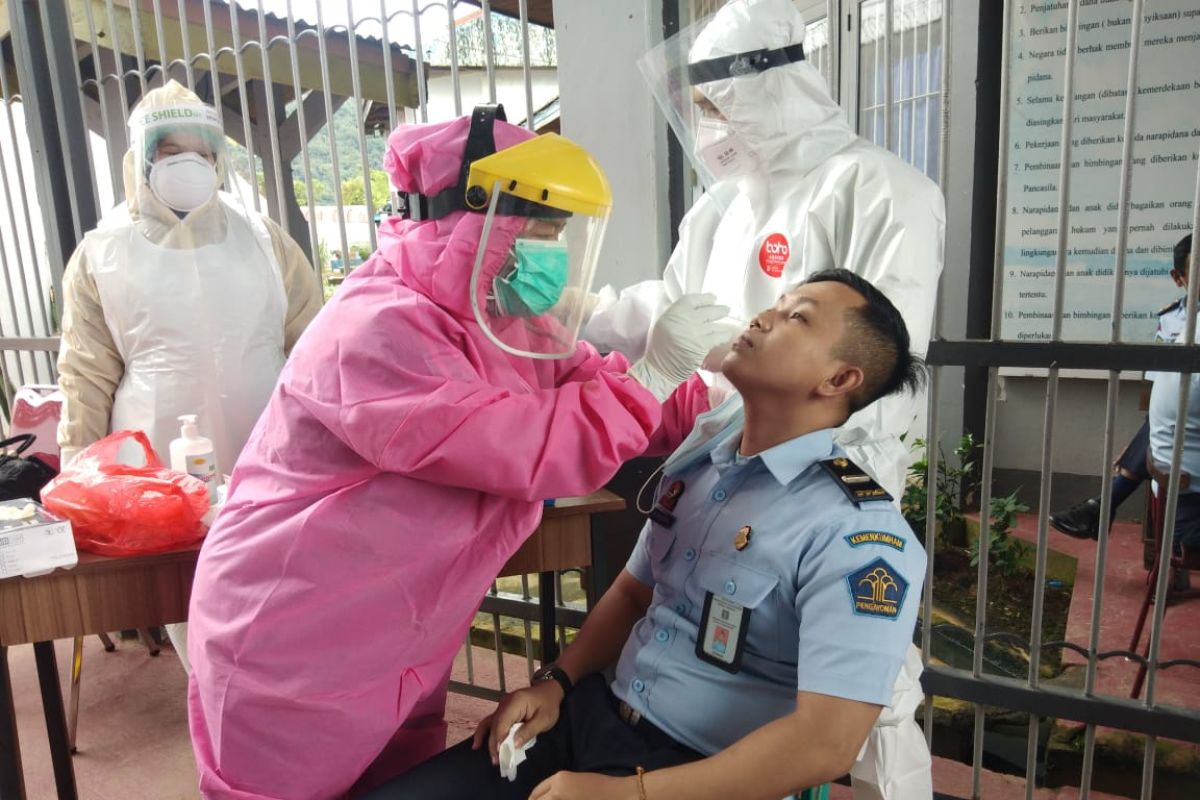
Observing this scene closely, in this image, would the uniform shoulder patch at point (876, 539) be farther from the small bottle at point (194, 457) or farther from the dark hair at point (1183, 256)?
the dark hair at point (1183, 256)

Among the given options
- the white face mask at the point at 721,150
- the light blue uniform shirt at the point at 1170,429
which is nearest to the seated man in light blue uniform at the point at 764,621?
the white face mask at the point at 721,150

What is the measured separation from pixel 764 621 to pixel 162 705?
2.47m

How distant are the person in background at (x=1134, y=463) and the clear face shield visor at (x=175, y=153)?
2.75 metres

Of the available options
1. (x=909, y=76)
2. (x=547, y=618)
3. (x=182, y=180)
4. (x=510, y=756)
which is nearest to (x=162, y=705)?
(x=547, y=618)

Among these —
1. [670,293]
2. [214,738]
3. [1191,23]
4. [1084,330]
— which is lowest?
[214,738]

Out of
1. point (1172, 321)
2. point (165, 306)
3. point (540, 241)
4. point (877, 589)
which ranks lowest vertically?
point (877, 589)

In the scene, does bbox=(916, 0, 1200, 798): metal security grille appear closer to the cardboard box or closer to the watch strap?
the watch strap

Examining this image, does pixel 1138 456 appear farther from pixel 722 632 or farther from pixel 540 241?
pixel 540 241

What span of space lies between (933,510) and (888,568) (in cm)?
99

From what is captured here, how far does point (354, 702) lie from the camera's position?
1.33 metres

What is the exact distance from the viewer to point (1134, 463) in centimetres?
353

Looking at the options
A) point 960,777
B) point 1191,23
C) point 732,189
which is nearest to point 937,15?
point 1191,23

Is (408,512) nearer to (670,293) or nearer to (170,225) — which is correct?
(670,293)

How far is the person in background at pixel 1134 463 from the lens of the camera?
2.87m
